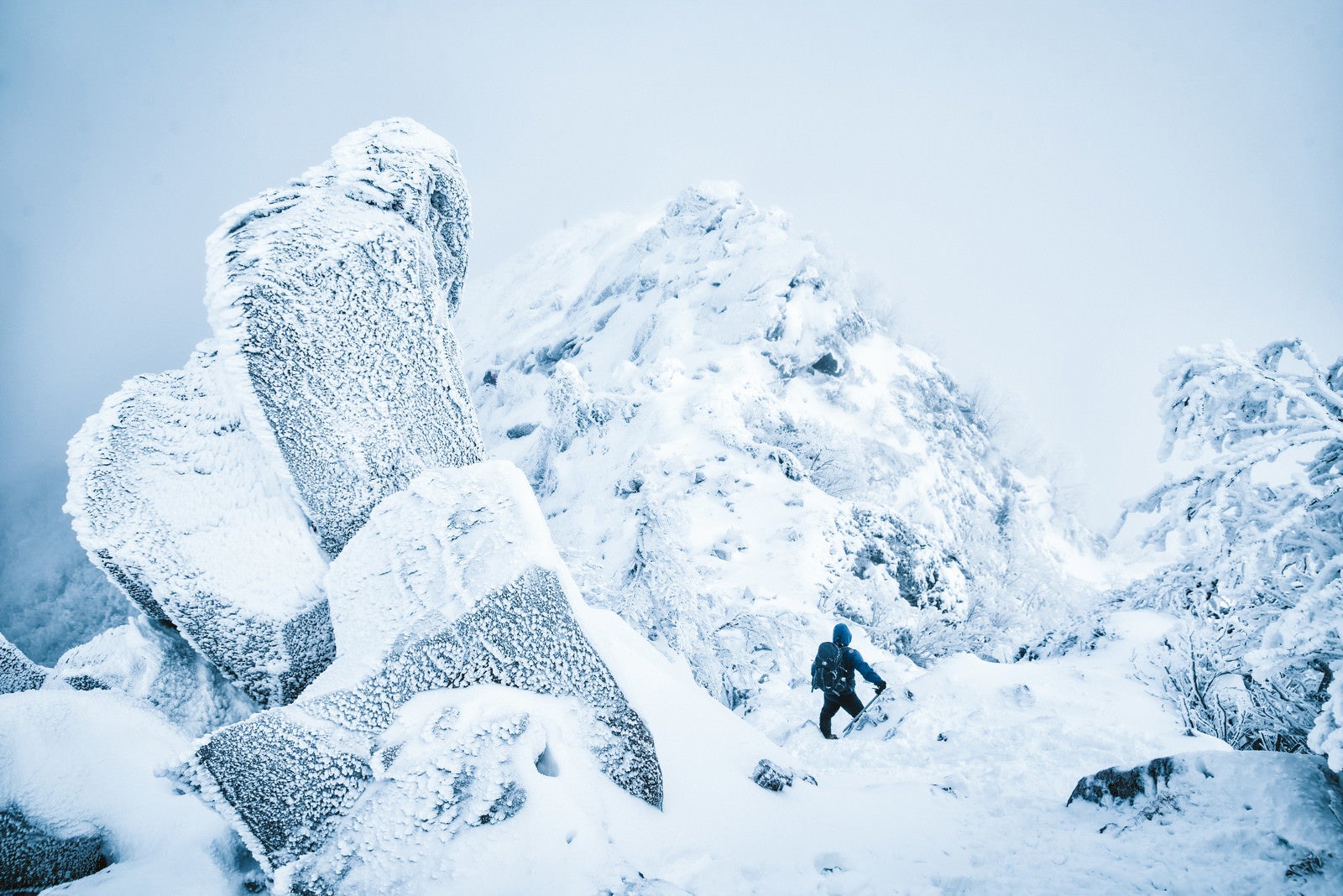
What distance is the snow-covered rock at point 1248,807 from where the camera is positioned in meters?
1.92

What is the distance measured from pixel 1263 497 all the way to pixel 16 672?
8.13 metres

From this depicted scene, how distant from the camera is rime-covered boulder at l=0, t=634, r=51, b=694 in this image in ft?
12.5

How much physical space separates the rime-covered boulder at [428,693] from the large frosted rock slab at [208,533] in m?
0.49

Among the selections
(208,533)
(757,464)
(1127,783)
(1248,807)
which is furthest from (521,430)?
(1248,807)

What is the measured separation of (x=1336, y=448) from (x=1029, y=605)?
13851mm

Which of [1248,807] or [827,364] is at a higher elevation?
[1248,807]

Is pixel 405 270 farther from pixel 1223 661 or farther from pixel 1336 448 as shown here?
pixel 1223 661

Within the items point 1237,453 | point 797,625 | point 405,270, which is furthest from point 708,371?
point 1237,453

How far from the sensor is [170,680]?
3678 millimetres

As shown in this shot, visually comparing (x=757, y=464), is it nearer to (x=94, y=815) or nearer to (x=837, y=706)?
(x=837, y=706)

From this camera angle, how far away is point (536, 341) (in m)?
30.3

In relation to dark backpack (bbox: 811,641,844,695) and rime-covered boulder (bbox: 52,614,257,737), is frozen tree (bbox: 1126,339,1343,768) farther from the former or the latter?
rime-covered boulder (bbox: 52,614,257,737)

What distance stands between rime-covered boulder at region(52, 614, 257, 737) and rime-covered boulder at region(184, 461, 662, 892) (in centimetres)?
145

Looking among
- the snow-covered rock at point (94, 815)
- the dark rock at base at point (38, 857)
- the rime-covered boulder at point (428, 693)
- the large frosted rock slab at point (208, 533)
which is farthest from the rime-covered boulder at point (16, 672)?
the rime-covered boulder at point (428, 693)
